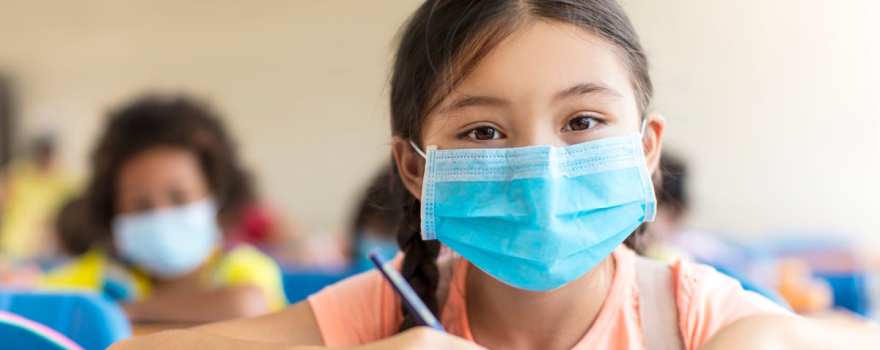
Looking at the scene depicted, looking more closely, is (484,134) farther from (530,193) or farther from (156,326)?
(156,326)

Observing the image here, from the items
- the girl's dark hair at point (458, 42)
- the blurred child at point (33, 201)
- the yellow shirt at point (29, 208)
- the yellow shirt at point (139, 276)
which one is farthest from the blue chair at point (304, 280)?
the yellow shirt at point (29, 208)

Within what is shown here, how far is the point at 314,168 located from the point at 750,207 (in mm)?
2754

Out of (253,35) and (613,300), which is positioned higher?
(613,300)

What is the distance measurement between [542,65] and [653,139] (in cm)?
25

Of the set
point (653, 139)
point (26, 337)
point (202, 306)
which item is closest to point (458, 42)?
point (653, 139)

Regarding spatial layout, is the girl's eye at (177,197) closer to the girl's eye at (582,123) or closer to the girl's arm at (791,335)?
the girl's eye at (582,123)

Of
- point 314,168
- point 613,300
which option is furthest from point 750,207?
point 613,300

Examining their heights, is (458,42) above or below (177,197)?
above

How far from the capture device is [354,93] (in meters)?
5.94

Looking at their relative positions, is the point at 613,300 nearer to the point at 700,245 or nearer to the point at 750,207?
the point at 700,245

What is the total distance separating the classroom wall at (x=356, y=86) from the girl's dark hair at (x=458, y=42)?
2090 mm

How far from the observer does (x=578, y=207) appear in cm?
104

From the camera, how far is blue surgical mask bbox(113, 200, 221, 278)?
2.39 metres

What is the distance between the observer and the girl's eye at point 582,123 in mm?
1035
